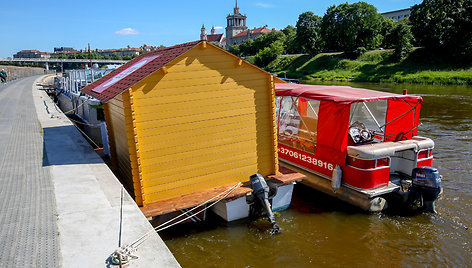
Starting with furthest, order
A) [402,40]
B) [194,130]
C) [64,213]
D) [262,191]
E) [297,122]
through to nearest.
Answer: [402,40]
[297,122]
[262,191]
[194,130]
[64,213]

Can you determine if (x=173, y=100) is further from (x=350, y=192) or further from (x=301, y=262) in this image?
(x=350, y=192)

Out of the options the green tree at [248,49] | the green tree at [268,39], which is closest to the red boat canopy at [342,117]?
the green tree at [268,39]

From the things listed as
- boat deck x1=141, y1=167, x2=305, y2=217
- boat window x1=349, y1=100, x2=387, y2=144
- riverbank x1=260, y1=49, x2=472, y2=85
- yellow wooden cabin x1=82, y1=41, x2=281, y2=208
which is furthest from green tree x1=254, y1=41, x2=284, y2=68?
boat deck x1=141, y1=167, x2=305, y2=217

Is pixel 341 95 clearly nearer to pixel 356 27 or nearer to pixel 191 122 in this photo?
pixel 191 122

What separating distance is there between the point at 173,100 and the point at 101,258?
376cm

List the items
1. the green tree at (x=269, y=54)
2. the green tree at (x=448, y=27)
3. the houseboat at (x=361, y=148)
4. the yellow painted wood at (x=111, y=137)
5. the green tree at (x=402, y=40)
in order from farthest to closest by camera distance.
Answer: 1. the green tree at (x=269, y=54)
2. the green tree at (x=402, y=40)
3. the green tree at (x=448, y=27)
4. the yellow painted wood at (x=111, y=137)
5. the houseboat at (x=361, y=148)

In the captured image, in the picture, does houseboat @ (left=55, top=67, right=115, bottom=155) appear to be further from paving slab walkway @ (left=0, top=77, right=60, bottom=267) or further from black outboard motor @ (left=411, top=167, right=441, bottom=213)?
black outboard motor @ (left=411, top=167, right=441, bottom=213)

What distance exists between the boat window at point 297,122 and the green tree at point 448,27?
51088 millimetres

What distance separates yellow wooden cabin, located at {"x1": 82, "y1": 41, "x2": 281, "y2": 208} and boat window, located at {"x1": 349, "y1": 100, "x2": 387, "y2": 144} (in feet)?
11.3

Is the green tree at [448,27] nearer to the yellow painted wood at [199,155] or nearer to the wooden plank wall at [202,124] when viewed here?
the wooden plank wall at [202,124]

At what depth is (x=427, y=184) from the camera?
901cm

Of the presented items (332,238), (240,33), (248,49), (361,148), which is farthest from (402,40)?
(240,33)

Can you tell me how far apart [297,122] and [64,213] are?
25.2 feet

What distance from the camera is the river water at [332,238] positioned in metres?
7.61
